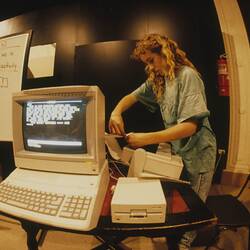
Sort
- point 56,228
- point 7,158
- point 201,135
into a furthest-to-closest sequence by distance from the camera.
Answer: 1. point 7,158
2. point 201,135
3. point 56,228

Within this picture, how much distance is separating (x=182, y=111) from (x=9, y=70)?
1.30m

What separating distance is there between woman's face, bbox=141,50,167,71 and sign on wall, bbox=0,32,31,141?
892mm

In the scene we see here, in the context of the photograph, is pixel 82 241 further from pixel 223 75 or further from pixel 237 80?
pixel 237 80

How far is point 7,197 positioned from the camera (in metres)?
0.81

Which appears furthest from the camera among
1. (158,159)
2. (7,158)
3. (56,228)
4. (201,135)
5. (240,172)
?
(240,172)

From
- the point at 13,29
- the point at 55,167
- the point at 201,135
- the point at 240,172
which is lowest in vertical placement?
the point at 240,172

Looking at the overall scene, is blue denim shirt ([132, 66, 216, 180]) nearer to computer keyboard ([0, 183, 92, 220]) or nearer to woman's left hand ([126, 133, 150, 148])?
woman's left hand ([126, 133, 150, 148])

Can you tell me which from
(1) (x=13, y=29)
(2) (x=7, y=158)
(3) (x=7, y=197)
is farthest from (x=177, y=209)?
(1) (x=13, y=29)

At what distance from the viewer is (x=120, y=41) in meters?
2.21

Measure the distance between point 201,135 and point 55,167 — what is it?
792 millimetres

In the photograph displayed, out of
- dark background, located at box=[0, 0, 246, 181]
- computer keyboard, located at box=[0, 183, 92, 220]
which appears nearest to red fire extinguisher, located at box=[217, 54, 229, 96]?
dark background, located at box=[0, 0, 246, 181]

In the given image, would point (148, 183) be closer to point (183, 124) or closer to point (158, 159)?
point (158, 159)

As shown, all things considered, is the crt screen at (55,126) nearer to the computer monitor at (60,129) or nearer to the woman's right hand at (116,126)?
the computer monitor at (60,129)

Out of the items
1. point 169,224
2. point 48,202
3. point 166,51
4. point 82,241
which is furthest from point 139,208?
point 82,241
